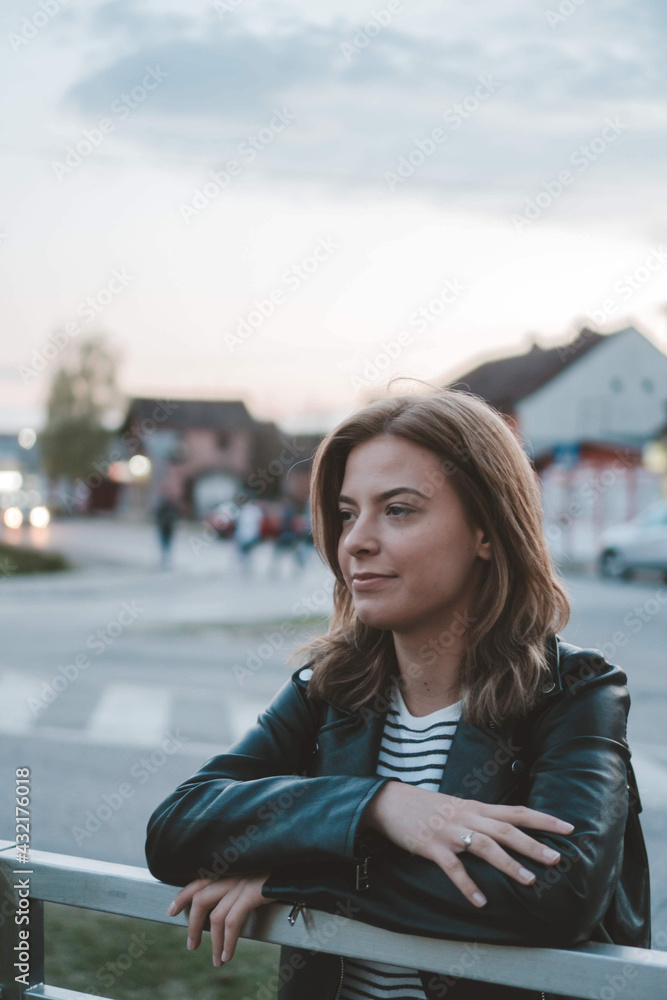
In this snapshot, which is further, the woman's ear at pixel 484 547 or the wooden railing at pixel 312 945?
the woman's ear at pixel 484 547

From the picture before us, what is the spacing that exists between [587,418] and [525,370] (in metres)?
7.73

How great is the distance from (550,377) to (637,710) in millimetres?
35656

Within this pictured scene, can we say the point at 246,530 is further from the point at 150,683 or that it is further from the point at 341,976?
the point at 341,976

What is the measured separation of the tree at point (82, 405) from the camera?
74.3 m

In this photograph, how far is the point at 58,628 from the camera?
1491 cm

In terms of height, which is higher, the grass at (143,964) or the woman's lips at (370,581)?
the woman's lips at (370,581)

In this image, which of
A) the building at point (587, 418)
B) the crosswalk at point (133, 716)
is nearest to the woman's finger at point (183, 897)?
the crosswalk at point (133, 716)

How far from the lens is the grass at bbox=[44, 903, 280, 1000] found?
336 cm

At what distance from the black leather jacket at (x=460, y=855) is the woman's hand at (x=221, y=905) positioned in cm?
2

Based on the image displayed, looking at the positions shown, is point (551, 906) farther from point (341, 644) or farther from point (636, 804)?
point (341, 644)

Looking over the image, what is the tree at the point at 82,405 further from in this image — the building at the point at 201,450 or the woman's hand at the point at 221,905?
the woman's hand at the point at 221,905

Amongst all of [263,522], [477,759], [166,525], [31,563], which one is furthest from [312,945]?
[263,522]

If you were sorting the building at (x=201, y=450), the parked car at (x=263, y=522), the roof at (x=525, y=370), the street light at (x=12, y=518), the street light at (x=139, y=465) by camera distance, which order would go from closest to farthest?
the roof at (x=525, y=370) < the parked car at (x=263, y=522) < the street light at (x=12, y=518) < the building at (x=201, y=450) < the street light at (x=139, y=465)

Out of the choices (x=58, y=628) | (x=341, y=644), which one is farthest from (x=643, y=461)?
(x=341, y=644)
